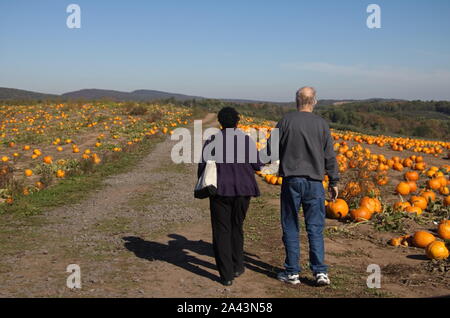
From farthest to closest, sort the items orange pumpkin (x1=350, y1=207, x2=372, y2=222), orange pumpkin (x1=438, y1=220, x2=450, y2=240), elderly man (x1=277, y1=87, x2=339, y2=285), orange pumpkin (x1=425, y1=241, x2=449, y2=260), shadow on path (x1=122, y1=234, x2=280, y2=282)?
1. orange pumpkin (x1=350, y1=207, x2=372, y2=222)
2. orange pumpkin (x1=438, y1=220, x2=450, y2=240)
3. orange pumpkin (x1=425, y1=241, x2=449, y2=260)
4. shadow on path (x1=122, y1=234, x2=280, y2=282)
5. elderly man (x1=277, y1=87, x2=339, y2=285)

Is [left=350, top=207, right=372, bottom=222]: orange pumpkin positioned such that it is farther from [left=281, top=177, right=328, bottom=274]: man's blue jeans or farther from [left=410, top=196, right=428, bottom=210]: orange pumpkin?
[left=281, top=177, right=328, bottom=274]: man's blue jeans

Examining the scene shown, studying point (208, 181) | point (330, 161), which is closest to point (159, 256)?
point (208, 181)

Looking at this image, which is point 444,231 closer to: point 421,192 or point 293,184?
point 421,192

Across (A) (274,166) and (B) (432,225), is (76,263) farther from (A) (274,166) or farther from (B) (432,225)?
(B) (432,225)

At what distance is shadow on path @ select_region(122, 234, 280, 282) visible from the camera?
19.5 feet

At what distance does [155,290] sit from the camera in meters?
5.09

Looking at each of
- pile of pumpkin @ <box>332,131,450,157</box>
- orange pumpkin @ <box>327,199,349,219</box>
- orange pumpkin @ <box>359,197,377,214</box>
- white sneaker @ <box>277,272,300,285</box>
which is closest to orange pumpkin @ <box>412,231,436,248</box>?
orange pumpkin @ <box>359,197,377,214</box>

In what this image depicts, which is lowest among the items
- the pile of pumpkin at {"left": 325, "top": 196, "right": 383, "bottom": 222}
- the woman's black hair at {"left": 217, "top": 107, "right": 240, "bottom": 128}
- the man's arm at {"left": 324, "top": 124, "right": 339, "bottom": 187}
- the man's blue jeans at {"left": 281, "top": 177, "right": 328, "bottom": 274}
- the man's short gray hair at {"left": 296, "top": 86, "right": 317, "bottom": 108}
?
the pile of pumpkin at {"left": 325, "top": 196, "right": 383, "bottom": 222}

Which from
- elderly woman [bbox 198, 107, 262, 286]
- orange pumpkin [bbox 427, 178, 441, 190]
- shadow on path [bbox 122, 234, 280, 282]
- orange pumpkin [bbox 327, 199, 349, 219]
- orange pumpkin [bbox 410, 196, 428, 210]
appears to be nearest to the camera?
elderly woman [bbox 198, 107, 262, 286]

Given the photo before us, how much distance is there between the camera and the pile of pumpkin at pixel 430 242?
20.6 ft

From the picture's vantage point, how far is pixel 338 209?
8.55 meters

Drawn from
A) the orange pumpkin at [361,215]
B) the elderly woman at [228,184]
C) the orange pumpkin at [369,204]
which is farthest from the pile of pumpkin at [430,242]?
the elderly woman at [228,184]
